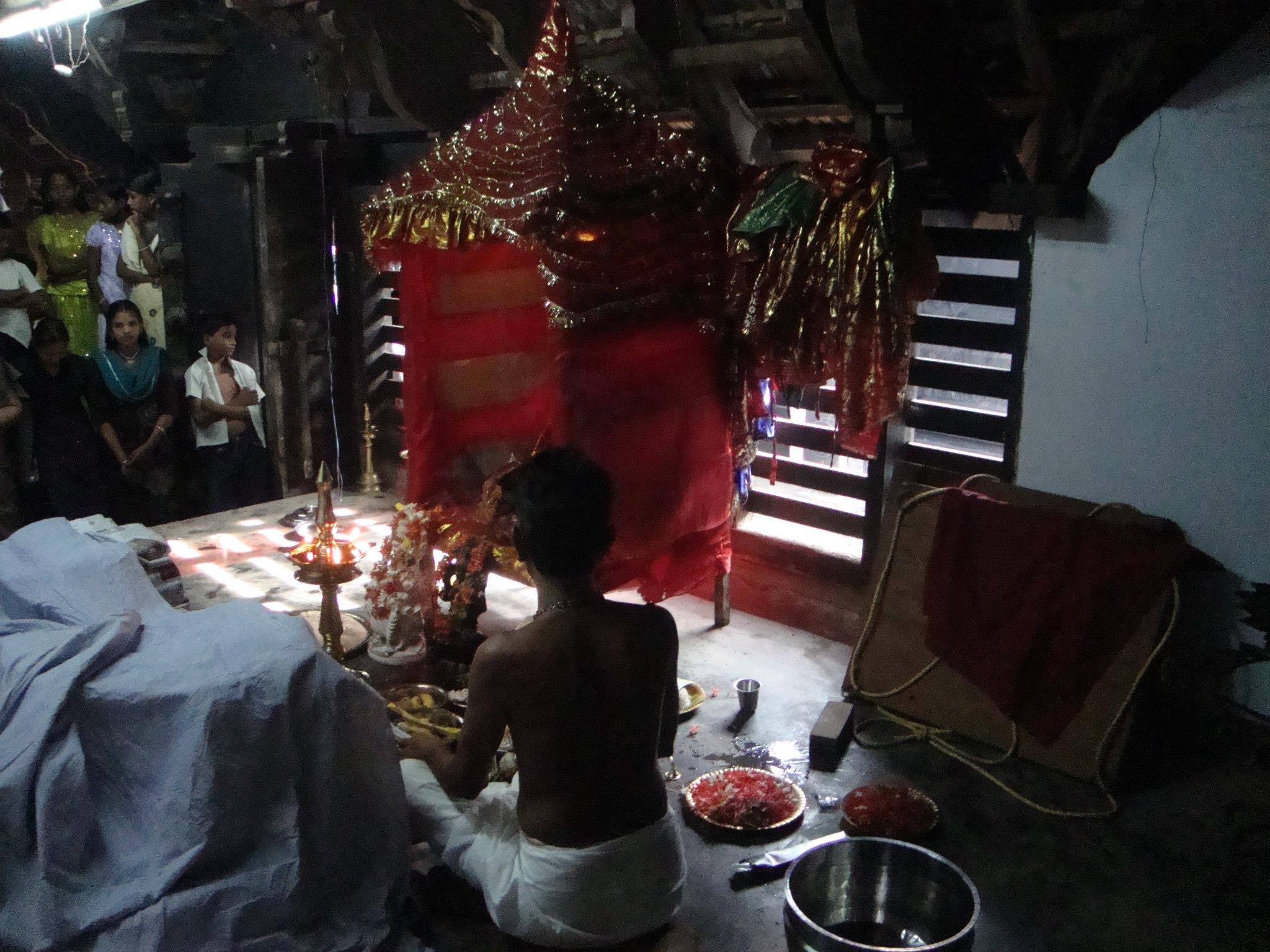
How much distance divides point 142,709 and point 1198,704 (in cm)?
403

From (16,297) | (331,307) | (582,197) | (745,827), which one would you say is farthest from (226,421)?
(745,827)

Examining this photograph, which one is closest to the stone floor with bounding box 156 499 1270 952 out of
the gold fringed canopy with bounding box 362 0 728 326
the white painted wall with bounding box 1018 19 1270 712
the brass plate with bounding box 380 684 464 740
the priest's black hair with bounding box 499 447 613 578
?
the white painted wall with bounding box 1018 19 1270 712

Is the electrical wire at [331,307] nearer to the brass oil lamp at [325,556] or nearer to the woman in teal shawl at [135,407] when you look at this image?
the woman in teal shawl at [135,407]

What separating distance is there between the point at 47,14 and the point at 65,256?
303 cm

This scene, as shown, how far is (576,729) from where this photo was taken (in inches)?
115

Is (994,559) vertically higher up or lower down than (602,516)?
lower down

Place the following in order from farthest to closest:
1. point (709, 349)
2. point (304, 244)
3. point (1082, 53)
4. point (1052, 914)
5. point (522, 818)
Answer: point (304, 244), point (709, 349), point (1082, 53), point (1052, 914), point (522, 818)

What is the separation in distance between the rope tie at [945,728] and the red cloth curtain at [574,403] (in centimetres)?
79

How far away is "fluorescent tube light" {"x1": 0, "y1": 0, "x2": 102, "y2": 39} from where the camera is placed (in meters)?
6.15

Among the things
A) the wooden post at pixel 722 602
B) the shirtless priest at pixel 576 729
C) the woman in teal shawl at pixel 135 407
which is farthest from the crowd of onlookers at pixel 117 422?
the shirtless priest at pixel 576 729

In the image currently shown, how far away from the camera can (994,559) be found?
4.43 metres

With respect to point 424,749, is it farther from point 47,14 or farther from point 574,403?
point 47,14

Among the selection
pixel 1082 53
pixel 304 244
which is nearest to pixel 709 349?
pixel 1082 53

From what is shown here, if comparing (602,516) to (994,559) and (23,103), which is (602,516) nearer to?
(994,559)
